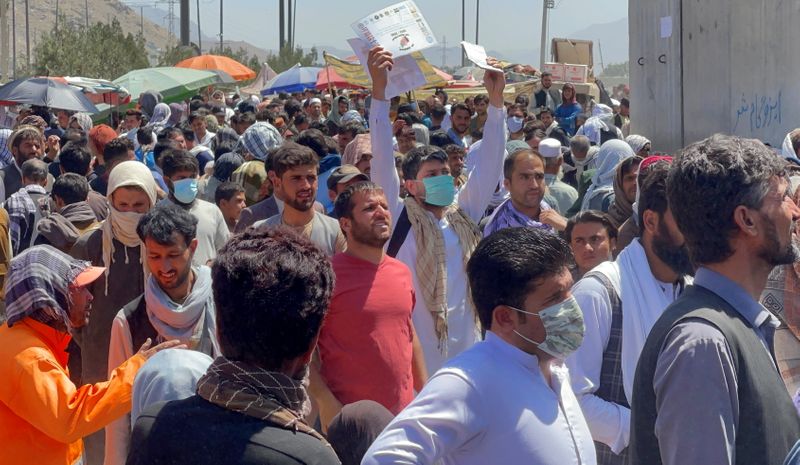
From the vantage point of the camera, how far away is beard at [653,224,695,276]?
3732 mm

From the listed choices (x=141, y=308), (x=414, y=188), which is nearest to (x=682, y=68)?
(x=414, y=188)

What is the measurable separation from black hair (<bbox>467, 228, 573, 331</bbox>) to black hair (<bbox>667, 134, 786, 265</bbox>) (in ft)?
1.43

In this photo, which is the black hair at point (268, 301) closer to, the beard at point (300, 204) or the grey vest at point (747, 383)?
the grey vest at point (747, 383)

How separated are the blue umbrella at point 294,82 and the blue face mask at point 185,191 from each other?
20.1 m

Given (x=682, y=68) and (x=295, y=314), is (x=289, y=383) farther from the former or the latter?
(x=682, y=68)

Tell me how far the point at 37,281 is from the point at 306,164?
6.73 ft

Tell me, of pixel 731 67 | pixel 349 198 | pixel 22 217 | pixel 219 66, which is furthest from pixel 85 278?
pixel 219 66

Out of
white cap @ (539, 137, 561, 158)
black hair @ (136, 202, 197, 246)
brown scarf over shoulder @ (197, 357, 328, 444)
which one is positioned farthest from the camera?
white cap @ (539, 137, 561, 158)

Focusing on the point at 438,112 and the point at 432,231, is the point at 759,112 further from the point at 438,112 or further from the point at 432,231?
the point at 432,231

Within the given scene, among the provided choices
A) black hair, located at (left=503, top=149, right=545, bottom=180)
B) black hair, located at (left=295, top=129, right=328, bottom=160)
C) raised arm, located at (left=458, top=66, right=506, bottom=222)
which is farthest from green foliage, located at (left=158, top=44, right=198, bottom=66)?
raised arm, located at (left=458, top=66, right=506, bottom=222)

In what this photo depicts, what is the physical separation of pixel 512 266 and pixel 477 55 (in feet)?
10.9

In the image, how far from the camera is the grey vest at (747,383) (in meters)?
2.50

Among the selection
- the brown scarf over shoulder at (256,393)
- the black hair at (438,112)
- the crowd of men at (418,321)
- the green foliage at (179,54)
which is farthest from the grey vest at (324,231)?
the green foliage at (179,54)

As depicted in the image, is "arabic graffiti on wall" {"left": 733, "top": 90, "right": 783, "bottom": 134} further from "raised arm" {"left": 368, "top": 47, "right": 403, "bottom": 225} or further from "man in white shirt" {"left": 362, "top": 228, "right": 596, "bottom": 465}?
"man in white shirt" {"left": 362, "top": 228, "right": 596, "bottom": 465}
